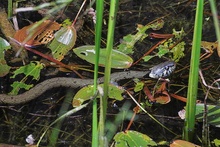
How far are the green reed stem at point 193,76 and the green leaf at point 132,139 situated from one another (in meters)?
0.14

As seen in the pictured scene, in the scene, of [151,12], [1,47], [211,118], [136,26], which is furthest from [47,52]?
[211,118]

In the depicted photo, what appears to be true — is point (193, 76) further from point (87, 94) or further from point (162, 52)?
point (162, 52)

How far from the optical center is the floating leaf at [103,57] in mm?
1667

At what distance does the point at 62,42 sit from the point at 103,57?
235 mm

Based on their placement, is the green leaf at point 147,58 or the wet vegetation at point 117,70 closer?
the wet vegetation at point 117,70

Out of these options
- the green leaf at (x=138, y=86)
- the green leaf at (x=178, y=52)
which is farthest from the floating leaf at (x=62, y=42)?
the green leaf at (x=178, y=52)

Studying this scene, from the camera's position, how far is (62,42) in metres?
1.79

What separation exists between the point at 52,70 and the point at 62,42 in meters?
0.14

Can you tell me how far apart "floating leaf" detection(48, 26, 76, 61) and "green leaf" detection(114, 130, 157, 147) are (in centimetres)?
55

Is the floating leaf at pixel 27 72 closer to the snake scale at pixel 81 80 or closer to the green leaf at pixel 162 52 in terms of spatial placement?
the snake scale at pixel 81 80

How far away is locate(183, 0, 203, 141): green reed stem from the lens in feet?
3.30

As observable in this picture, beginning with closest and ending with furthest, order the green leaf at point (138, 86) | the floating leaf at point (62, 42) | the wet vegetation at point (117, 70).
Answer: the wet vegetation at point (117, 70) → the green leaf at point (138, 86) → the floating leaf at point (62, 42)

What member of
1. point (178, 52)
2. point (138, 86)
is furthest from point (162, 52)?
point (138, 86)

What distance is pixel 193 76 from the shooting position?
112 centimetres
